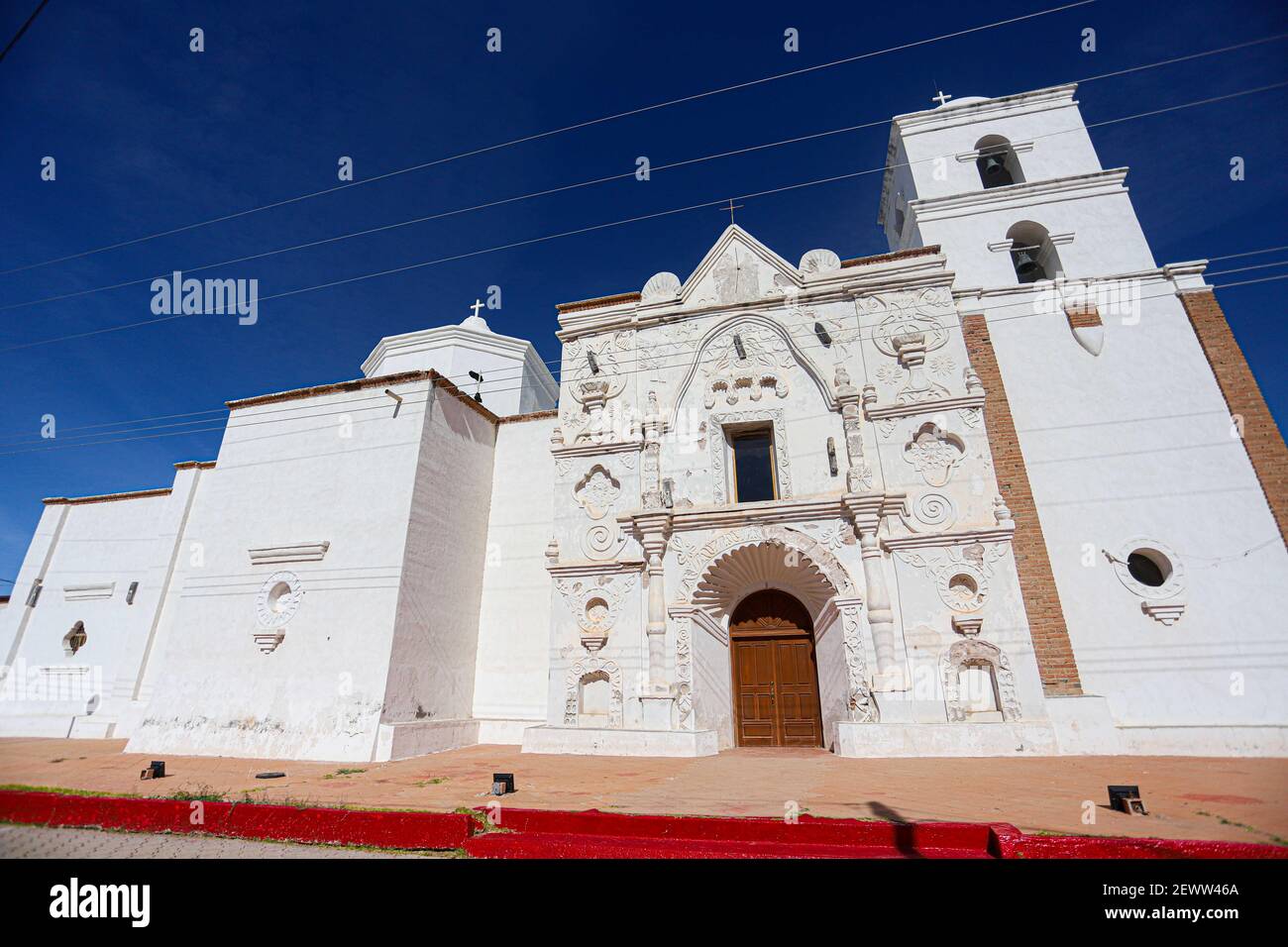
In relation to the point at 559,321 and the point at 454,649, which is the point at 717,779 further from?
the point at 559,321

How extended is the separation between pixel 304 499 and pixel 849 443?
38.8 feet

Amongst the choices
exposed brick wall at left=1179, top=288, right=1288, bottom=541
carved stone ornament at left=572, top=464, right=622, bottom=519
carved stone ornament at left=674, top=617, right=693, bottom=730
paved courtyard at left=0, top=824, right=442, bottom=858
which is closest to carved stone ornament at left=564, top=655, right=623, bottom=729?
carved stone ornament at left=674, top=617, right=693, bottom=730

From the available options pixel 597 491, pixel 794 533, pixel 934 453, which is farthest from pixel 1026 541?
pixel 597 491

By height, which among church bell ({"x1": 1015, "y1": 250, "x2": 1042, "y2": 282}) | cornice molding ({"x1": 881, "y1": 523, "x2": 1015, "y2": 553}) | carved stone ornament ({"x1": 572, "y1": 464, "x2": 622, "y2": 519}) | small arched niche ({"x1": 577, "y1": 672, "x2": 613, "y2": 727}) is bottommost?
small arched niche ({"x1": 577, "y1": 672, "x2": 613, "y2": 727})

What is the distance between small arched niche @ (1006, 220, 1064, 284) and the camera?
13797 mm

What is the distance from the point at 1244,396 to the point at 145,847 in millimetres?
17482

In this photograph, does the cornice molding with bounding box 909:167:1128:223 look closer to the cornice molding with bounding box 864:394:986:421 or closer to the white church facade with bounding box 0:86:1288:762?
the white church facade with bounding box 0:86:1288:762

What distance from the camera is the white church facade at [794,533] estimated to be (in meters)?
10.0

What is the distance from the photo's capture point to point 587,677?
11383 mm

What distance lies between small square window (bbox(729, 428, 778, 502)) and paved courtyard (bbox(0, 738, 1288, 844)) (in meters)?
5.12

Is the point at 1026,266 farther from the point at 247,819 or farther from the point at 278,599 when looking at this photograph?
the point at 278,599

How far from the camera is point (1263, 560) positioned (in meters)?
10.0

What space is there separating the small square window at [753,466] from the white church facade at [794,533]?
8cm
